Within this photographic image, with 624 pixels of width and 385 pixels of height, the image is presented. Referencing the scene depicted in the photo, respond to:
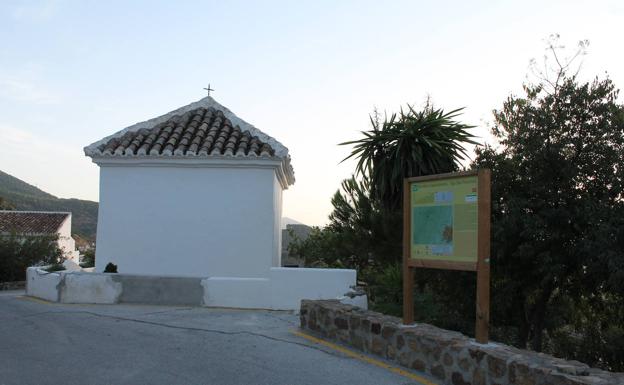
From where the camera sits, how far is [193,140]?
613 inches

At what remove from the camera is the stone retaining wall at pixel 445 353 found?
17.0 ft

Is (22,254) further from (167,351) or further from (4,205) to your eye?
(4,205)

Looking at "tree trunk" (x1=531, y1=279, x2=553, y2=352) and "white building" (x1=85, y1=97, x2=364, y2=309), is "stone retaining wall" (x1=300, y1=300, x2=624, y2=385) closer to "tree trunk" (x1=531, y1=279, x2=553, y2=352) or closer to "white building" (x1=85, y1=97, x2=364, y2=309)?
"tree trunk" (x1=531, y1=279, x2=553, y2=352)

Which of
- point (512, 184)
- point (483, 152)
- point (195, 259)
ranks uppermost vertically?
point (483, 152)

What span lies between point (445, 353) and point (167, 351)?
363 centimetres

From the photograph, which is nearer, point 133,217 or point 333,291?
point 333,291

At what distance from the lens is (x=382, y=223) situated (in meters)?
15.9

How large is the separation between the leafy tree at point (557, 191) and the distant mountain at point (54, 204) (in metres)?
71.9

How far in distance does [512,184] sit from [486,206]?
5.12 m

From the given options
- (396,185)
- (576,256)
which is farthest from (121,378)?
(396,185)

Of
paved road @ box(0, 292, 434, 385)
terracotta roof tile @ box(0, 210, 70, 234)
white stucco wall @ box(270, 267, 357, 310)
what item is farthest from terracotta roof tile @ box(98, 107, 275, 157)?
terracotta roof tile @ box(0, 210, 70, 234)

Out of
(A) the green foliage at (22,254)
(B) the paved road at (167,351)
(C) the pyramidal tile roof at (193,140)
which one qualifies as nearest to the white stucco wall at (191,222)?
(C) the pyramidal tile roof at (193,140)

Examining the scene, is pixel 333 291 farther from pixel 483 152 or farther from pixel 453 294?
pixel 483 152

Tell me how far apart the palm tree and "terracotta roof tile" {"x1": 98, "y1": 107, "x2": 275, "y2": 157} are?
2.69m
